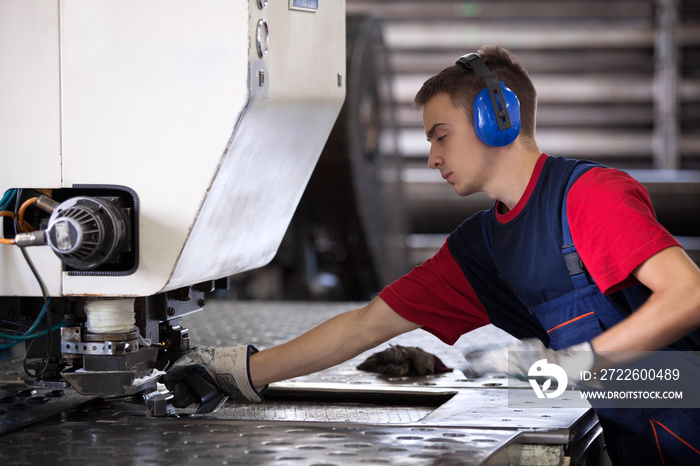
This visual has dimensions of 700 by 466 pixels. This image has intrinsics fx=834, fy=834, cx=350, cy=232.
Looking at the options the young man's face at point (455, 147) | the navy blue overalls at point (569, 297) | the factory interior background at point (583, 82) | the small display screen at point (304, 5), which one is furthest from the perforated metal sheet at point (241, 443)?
the factory interior background at point (583, 82)

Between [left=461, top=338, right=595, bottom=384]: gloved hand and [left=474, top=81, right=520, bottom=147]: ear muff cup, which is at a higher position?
[left=474, top=81, right=520, bottom=147]: ear muff cup

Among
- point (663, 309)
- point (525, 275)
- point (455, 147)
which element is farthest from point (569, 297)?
point (455, 147)

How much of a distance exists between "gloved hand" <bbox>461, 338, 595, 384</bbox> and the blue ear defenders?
1.12 ft

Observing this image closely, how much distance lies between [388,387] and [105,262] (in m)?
0.67

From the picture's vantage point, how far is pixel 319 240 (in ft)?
13.5

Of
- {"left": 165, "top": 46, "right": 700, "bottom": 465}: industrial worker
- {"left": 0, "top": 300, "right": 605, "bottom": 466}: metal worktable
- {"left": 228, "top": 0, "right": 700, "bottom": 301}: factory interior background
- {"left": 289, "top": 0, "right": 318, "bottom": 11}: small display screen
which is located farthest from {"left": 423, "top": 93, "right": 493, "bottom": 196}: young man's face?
{"left": 228, "top": 0, "right": 700, "bottom": 301}: factory interior background

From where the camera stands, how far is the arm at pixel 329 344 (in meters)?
1.54

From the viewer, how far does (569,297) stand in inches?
53.0

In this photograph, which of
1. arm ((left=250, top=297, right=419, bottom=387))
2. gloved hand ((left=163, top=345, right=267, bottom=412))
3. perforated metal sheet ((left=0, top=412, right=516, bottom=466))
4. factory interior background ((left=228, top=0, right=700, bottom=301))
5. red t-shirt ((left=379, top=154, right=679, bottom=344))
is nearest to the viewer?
perforated metal sheet ((left=0, top=412, right=516, bottom=466))

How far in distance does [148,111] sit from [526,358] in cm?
67

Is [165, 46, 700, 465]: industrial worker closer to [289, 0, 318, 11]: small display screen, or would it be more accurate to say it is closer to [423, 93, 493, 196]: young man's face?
[423, 93, 493, 196]: young man's face

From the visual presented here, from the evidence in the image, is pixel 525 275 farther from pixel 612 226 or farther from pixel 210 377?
pixel 210 377

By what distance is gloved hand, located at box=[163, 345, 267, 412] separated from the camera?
143 cm

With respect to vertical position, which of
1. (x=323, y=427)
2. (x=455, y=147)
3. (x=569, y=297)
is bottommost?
(x=323, y=427)
